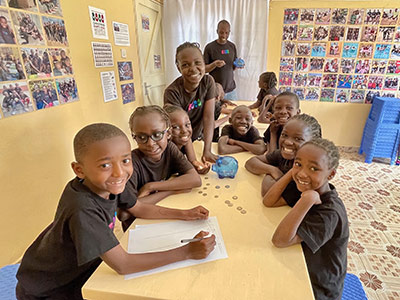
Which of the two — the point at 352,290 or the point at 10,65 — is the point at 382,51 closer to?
the point at 352,290

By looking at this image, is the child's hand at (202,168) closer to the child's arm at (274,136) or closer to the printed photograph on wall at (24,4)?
the child's arm at (274,136)

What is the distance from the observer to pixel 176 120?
1477mm

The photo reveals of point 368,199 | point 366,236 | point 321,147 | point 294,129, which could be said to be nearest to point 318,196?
point 321,147

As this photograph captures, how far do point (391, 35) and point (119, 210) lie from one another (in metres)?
4.48

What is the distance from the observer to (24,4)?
170 cm

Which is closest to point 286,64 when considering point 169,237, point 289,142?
point 289,142

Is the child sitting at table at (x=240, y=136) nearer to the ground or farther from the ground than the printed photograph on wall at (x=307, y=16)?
nearer to the ground

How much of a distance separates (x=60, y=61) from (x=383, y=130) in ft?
13.4

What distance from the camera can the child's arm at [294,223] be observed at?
2.58 ft

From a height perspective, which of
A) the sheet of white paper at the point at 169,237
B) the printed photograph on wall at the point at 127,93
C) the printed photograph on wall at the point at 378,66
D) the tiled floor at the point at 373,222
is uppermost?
the printed photograph on wall at the point at 378,66

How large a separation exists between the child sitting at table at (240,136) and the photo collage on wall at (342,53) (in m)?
2.56

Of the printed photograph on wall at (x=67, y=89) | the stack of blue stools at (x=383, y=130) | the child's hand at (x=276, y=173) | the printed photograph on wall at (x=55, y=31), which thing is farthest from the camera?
the stack of blue stools at (x=383, y=130)

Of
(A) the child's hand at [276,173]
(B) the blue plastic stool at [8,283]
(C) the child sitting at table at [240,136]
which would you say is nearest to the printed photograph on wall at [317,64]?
(C) the child sitting at table at [240,136]

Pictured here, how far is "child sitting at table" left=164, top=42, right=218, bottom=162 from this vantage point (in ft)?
5.37
